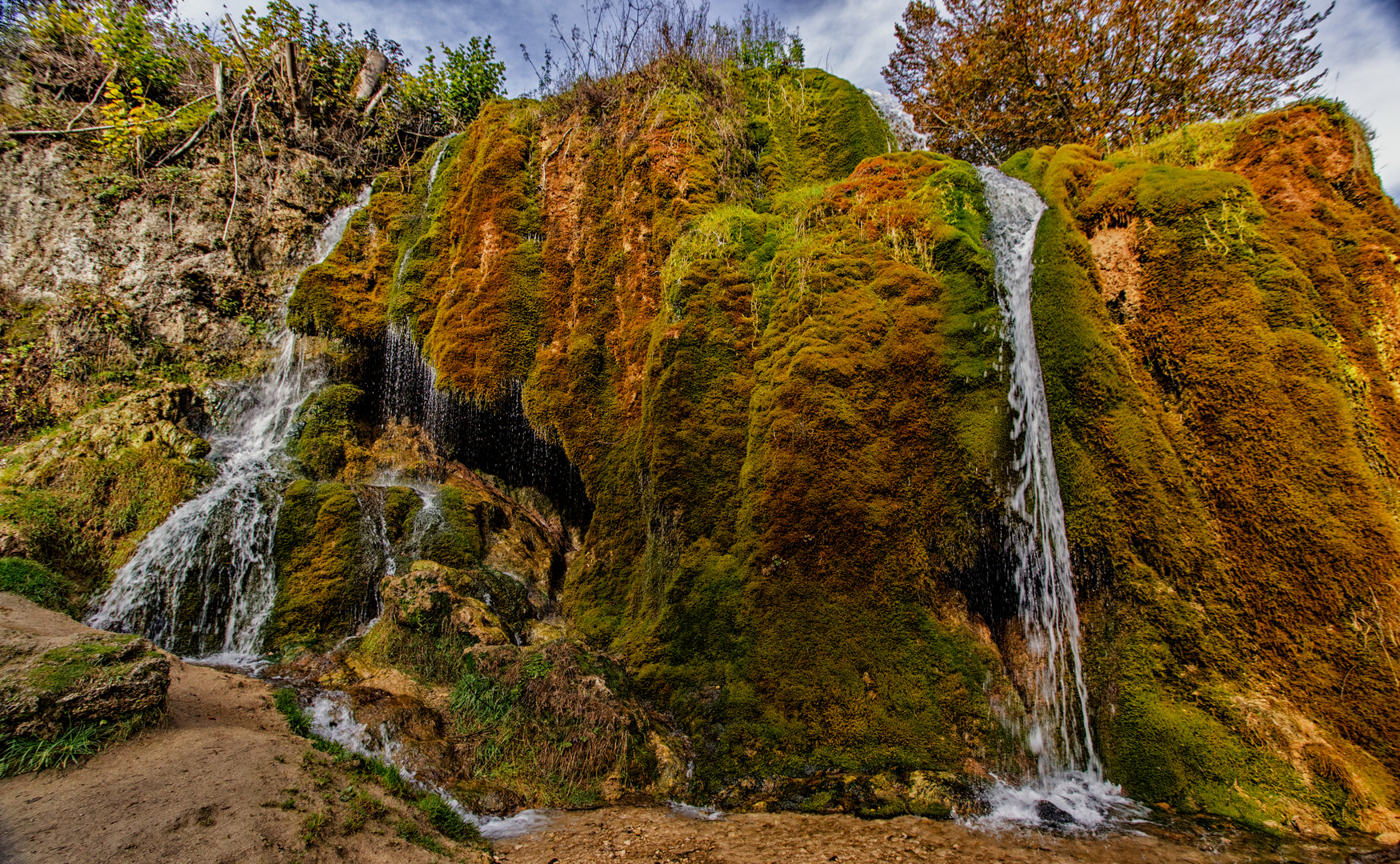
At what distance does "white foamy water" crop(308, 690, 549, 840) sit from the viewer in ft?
14.3

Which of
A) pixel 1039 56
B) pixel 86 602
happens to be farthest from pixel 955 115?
pixel 86 602

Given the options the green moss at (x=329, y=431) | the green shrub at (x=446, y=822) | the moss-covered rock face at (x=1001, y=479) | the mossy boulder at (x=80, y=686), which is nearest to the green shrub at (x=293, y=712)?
the mossy boulder at (x=80, y=686)

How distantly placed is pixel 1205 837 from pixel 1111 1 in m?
15.3

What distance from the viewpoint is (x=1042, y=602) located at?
4.88 meters

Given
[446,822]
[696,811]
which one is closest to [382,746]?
[446,822]

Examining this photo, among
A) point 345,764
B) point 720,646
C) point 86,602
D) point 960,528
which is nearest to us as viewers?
point 345,764

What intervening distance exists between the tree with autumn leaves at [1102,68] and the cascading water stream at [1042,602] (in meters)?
8.81

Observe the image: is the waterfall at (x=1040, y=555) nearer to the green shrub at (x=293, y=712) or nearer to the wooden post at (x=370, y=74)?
the green shrub at (x=293, y=712)

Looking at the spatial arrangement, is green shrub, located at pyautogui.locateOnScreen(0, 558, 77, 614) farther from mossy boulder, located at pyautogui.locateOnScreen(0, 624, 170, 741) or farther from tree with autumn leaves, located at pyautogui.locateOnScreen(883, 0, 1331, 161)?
tree with autumn leaves, located at pyautogui.locateOnScreen(883, 0, 1331, 161)

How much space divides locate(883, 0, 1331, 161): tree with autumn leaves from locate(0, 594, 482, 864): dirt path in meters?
14.8

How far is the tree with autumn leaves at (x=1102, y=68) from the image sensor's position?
476 inches

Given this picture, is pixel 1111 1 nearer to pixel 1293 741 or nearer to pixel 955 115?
pixel 955 115

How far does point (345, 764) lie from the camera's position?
166 inches

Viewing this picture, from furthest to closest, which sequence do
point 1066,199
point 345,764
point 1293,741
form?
point 1066,199, point 345,764, point 1293,741
